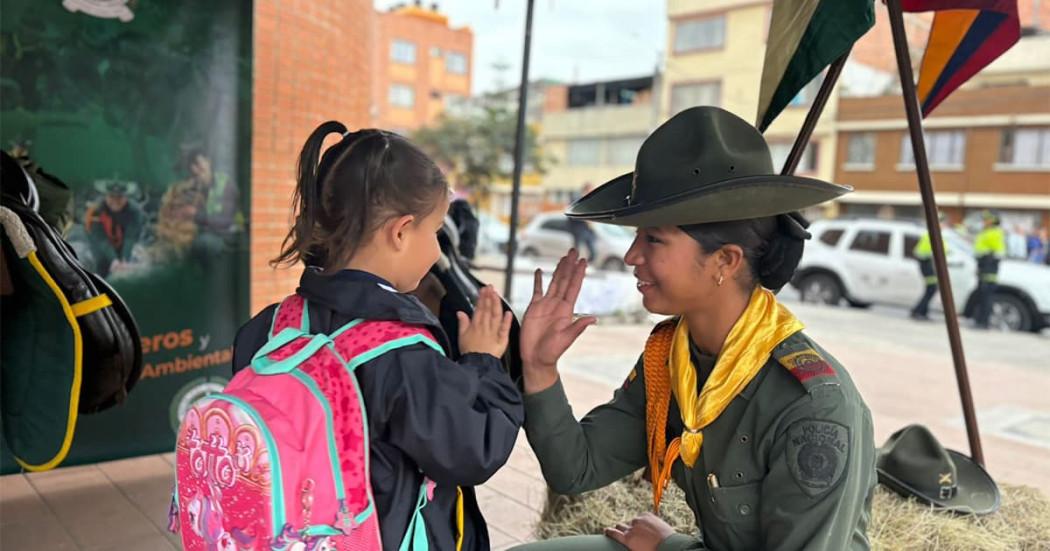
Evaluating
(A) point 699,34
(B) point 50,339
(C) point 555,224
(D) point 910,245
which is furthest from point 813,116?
(A) point 699,34

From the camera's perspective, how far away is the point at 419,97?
44.4 meters

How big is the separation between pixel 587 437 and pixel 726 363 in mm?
368

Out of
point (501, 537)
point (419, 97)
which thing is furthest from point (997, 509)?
point (419, 97)

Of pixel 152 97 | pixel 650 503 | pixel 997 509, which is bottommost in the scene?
pixel 650 503

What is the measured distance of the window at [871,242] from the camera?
1198 centimetres

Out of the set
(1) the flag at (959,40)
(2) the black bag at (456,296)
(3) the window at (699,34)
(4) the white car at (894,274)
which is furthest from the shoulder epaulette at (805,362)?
(3) the window at (699,34)

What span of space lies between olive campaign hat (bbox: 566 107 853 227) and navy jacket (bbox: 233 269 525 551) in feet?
1.38

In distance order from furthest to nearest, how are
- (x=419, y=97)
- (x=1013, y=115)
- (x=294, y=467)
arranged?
1. (x=419, y=97)
2. (x=1013, y=115)
3. (x=294, y=467)

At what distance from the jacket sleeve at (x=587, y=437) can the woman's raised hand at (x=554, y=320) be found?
0.09 meters

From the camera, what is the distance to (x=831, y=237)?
1278cm

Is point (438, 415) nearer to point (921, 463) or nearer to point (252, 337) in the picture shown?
point (252, 337)

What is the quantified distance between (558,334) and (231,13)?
2435mm

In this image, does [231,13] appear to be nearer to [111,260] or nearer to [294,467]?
[111,260]

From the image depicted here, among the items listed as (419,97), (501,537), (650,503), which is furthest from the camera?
(419,97)
